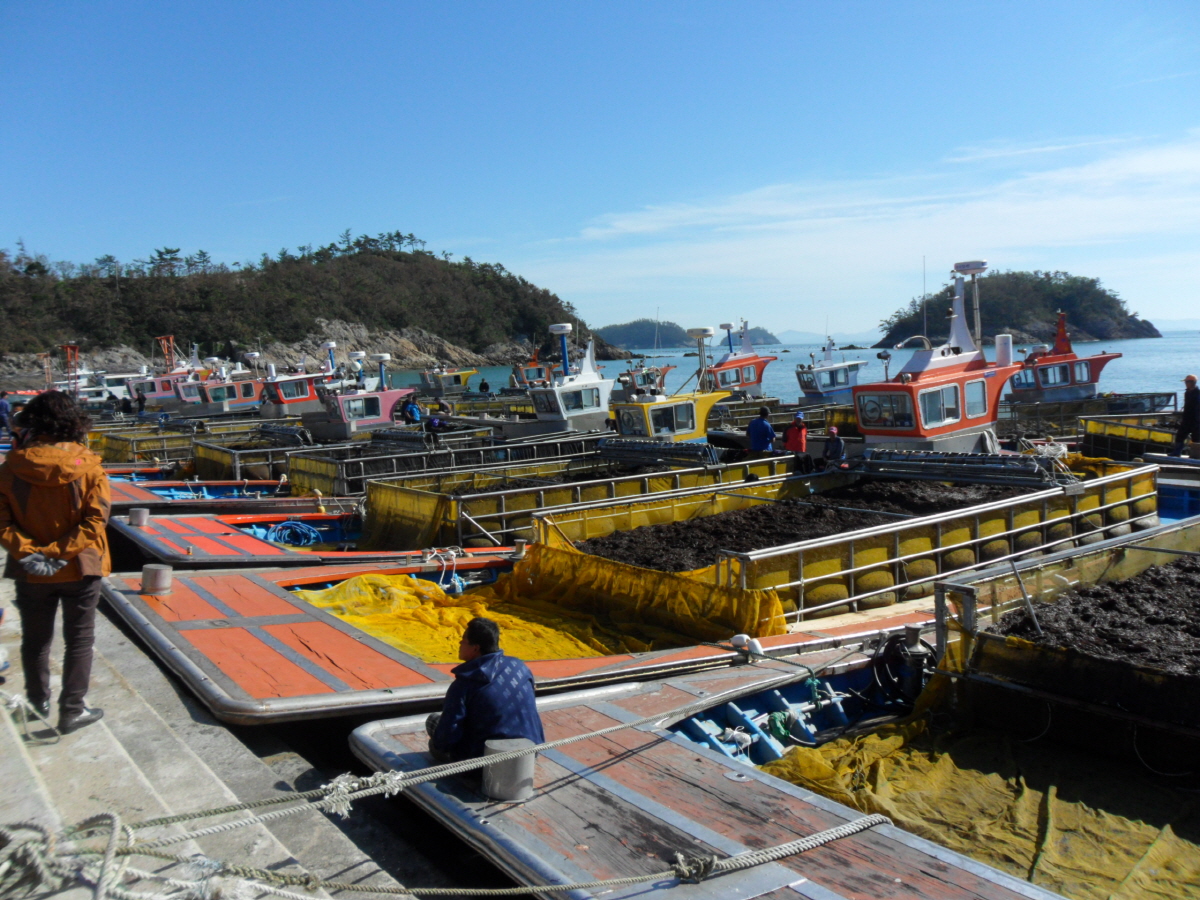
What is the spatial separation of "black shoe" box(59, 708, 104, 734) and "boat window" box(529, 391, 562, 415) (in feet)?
62.7

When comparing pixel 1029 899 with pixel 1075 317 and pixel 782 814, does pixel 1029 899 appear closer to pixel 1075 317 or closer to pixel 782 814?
pixel 782 814

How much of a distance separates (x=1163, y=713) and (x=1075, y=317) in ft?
554

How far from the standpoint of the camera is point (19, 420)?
15.1ft

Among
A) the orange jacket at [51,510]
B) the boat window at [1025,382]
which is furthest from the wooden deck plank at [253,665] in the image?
the boat window at [1025,382]

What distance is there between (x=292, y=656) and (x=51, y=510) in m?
2.58

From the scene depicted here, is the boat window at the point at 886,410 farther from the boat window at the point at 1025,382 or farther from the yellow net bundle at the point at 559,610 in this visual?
the boat window at the point at 1025,382

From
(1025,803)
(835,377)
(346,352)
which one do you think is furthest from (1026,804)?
(346,352)

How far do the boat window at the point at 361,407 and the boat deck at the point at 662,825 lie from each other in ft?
71.0

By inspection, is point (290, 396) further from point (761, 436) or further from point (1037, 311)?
point (1037, 311)

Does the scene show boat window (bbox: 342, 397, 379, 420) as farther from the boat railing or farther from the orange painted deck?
the boat railing

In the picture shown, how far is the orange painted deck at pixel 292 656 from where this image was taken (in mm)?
5750

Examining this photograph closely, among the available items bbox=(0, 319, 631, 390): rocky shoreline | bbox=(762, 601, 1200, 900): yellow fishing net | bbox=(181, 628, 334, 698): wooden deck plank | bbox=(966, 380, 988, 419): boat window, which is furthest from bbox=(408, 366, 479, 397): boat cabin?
bbox=(762, 601, 1200, 900): yellow fishing net

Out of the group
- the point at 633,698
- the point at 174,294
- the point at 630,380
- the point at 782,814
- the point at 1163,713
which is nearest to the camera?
the point at 782,814

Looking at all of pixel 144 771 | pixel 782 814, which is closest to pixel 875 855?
pixel 782 814
